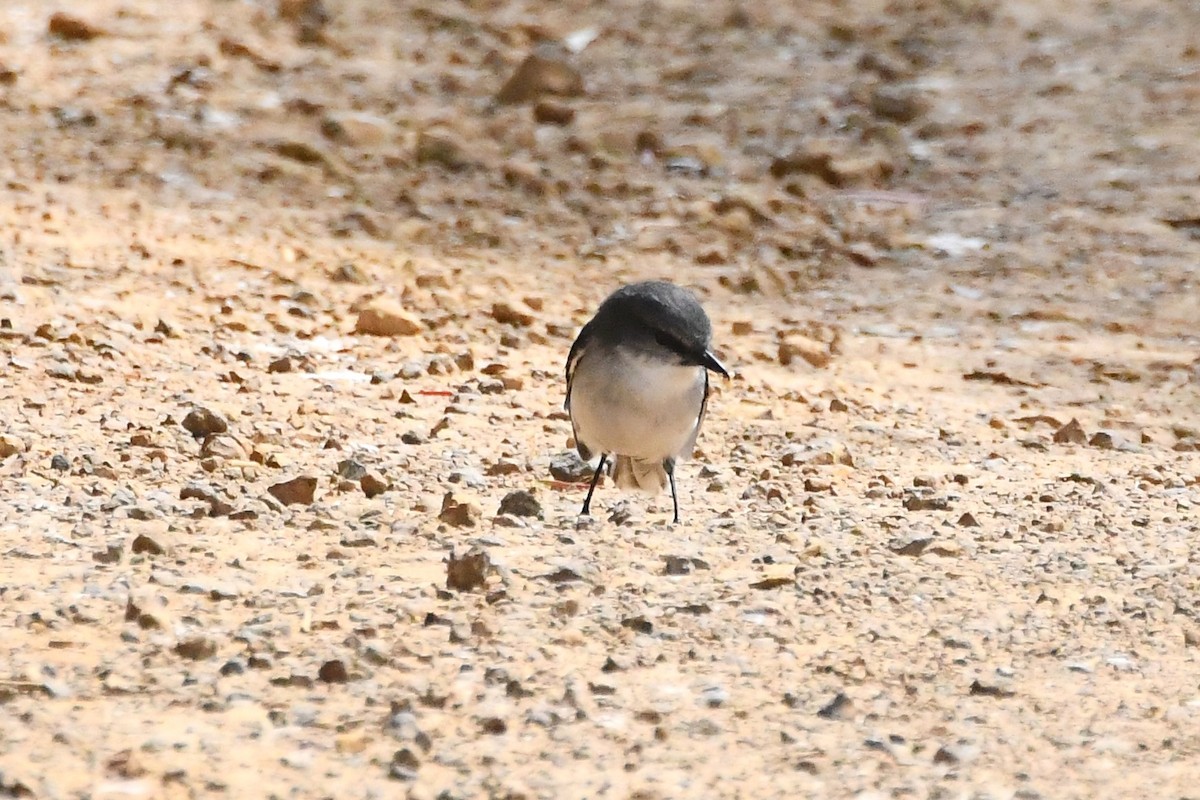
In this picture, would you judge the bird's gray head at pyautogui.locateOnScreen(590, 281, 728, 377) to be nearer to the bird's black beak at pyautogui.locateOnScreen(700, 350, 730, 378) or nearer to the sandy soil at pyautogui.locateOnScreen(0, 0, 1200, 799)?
the bird's black beak at pyautogui.locateOnScreen(700, 350, 730, 378)

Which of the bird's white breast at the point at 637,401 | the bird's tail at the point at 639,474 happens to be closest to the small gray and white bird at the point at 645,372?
the bird's white breast at the point at 637,401

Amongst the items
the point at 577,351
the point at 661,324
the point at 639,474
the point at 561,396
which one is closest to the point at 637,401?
the point at 661,324

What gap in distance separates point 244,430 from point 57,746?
8.55 feet

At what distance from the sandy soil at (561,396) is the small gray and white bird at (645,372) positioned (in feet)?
0.76

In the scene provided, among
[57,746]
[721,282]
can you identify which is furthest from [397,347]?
[57,746]

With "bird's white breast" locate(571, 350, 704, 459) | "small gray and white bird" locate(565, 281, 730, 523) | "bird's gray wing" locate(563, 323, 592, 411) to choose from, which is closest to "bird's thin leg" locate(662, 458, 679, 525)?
"small gray and white bird" locate(565, 281, 730, 523)

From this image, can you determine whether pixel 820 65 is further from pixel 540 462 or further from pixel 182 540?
pixel 182 540

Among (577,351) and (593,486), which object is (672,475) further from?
(577,351)

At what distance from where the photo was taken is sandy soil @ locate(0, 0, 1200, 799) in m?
3.89

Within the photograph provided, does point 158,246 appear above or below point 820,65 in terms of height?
below

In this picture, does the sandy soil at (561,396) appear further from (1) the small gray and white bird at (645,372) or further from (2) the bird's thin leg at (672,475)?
(1) the small gray and white bird at (645,372)

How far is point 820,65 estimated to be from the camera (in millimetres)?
12422

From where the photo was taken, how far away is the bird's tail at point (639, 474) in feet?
20.2

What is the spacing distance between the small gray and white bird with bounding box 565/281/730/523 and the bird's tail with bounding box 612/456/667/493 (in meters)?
0.19
